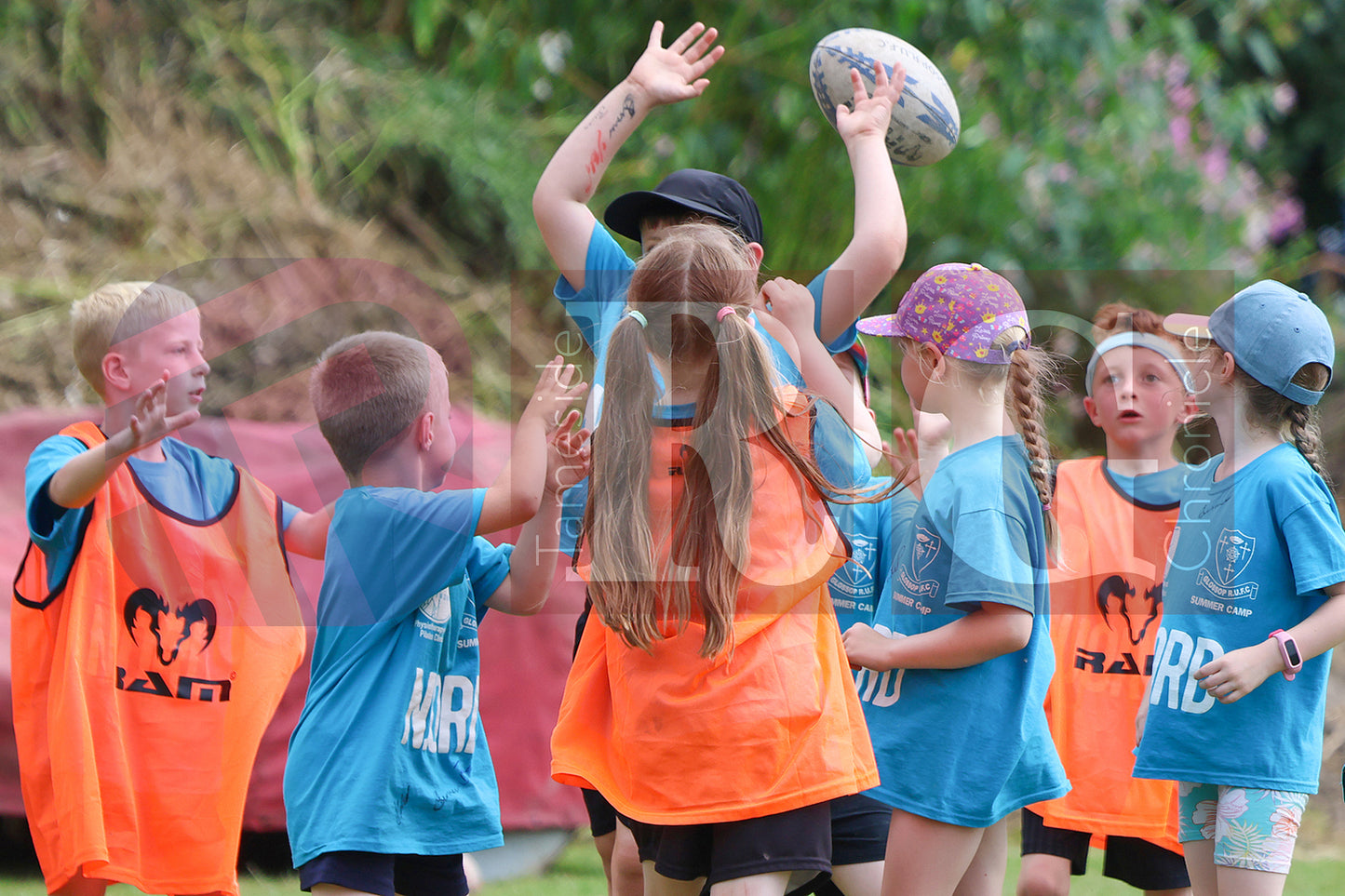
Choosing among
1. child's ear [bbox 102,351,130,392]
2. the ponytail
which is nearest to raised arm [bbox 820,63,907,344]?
the ponytail

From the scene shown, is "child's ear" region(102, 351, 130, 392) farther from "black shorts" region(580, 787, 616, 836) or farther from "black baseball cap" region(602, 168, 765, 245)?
"black shorts" region(580, 787, 616, 836)

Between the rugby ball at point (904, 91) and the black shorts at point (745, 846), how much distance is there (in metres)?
2.06

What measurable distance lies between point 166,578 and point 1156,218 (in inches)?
236

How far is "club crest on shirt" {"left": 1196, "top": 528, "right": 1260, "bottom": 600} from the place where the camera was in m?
Result: 2.81

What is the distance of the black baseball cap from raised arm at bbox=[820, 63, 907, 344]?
0.36m

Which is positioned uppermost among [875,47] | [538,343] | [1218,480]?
[875,47]

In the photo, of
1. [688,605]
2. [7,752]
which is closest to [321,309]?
[7,752]

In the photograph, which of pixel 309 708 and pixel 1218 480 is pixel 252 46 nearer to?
pixel 309 708

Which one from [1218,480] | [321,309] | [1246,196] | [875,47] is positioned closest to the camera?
[1218,480]

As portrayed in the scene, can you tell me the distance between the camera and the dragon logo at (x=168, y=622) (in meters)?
3.15

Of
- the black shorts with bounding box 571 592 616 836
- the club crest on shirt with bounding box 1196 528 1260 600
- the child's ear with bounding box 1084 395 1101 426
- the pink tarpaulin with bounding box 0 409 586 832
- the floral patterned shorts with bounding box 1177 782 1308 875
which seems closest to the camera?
the floral patterned shorts with bounding box 1177 782 1308 875

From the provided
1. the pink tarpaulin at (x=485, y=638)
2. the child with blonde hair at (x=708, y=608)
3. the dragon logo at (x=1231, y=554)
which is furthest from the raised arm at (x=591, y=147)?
the pink tarpaulin at (x=485, y=638)

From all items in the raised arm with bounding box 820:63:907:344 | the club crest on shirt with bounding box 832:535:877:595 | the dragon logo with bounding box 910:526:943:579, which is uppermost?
the raised arm with bounding box 820:63:907:344

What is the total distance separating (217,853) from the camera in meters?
3.21
